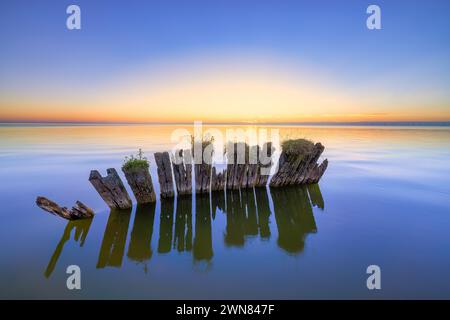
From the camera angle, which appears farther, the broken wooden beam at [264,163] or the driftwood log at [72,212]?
the broken wooden beam at [264,163]

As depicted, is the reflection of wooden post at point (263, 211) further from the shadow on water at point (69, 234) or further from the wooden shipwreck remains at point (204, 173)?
the shadow on water at point (69, 234)

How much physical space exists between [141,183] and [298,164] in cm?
591

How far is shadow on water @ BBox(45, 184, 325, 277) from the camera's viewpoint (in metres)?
5.53

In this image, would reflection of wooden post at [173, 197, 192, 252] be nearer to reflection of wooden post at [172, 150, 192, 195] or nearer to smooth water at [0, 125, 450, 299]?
smooth water at [0, 125, 450, 299]

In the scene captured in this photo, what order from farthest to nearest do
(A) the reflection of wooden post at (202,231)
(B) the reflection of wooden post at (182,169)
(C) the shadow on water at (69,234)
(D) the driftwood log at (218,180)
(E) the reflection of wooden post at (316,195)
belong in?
(D) the driftwood log at (218,180) < (E) the reflection of wooden post at (316,195) < (B) the reflection of wooden post at (182,169) < (A) the reflection of wooden post at (202,231) < (C) the shadow on water at (69,234)

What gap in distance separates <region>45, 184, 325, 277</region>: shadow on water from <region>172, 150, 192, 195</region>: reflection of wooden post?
0.41 meters

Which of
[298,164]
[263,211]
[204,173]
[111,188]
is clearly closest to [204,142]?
[204,173]

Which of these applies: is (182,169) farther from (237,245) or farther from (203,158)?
(237,245)

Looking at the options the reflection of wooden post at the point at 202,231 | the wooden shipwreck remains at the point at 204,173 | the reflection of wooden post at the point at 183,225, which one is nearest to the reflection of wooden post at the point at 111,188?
the wooden shipwreck remains at the point at 204,173

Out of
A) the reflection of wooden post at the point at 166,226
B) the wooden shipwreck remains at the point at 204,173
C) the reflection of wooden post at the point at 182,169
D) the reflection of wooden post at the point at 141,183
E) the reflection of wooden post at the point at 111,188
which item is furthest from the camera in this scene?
the reflection of wooden post at the point at 182,169

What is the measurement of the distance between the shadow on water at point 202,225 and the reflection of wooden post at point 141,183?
268 mm

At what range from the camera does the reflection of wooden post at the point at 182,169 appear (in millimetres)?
7801

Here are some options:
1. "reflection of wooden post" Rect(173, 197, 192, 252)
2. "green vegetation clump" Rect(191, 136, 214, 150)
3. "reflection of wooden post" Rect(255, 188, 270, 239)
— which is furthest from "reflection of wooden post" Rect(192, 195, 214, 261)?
"green vegetation clump" Rect(191, 136, 214, 150)
